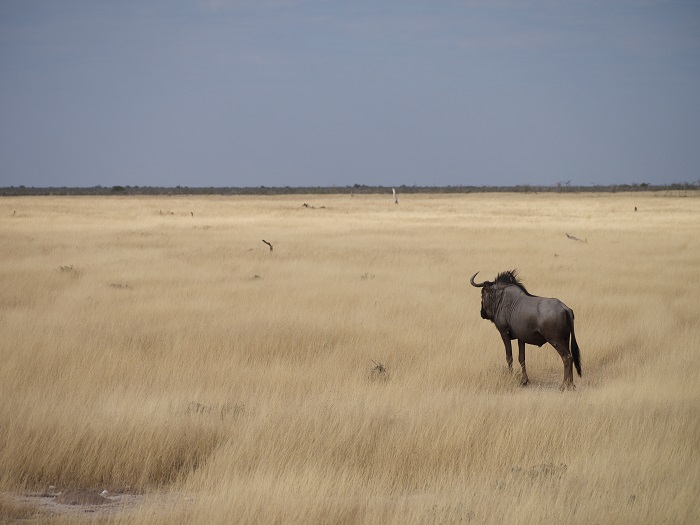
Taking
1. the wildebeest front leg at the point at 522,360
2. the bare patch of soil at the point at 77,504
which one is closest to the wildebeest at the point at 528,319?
the wildebeest front leg at the point at 522,360

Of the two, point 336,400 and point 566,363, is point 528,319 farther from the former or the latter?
point 336,400

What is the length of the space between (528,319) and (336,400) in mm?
2819

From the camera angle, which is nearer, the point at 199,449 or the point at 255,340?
the point at 199,449

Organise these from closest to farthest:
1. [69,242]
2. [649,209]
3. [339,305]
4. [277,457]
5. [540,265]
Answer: [277,457]
[339,305]
[540,265]
[69,242]
[649,209]

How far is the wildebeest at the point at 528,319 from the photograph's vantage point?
1012 centimetres

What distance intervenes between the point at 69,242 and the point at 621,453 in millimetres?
27047

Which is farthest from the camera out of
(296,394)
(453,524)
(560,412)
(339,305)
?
(339,305)

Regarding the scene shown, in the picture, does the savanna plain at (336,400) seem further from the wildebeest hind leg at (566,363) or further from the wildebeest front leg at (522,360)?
the wildebeest hind leg at (566,363)

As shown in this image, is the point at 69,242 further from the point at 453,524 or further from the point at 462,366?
the point at 453,524

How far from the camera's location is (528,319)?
10.5m

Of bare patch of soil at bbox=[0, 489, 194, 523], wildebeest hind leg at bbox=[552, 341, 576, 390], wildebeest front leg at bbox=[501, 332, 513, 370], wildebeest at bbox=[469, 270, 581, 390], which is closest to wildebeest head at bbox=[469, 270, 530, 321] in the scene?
wildebeest at bbox=[469, 270, 581, 390]

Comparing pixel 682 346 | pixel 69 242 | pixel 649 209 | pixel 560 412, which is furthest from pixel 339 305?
pixel 649 209

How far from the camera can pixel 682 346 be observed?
40.2 ft

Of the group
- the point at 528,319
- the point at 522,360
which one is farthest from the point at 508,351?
the point at 528,319
